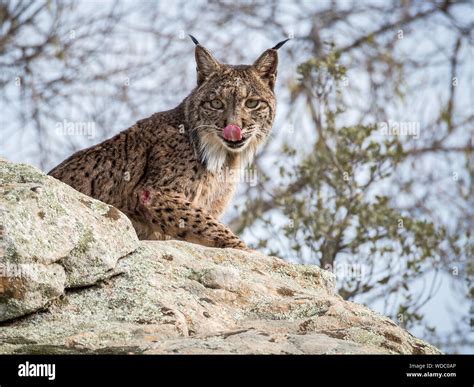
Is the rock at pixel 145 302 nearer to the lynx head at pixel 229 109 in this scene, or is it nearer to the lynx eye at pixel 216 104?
the lynx head at pixel 229 109

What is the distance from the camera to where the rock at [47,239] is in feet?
18.2

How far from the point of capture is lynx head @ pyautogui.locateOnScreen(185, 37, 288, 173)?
9531 mm

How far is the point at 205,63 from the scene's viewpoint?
9.88 metres

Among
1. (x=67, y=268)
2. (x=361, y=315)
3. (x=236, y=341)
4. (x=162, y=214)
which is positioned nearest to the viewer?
(x=236, y=341)

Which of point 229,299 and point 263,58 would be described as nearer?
point 229,299

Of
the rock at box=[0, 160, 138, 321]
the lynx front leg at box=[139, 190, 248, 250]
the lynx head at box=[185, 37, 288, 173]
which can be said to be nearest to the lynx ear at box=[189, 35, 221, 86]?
the lynx head at box=[185, 37, 288, 173]

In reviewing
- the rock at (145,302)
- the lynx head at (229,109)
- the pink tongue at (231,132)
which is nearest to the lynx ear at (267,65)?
the lynx head at (229,109)

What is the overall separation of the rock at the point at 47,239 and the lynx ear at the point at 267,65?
3.90 m

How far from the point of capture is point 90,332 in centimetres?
541

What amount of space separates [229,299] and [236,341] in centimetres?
102

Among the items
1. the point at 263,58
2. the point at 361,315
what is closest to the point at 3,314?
the point at 361,315
